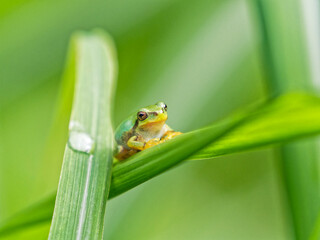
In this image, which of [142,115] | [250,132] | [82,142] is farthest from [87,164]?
[142,115]

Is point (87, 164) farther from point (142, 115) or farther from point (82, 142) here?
point (142, 115)

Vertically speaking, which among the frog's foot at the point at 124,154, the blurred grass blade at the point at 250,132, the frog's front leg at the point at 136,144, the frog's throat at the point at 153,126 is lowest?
the blurred grass blade at the point at 250,132

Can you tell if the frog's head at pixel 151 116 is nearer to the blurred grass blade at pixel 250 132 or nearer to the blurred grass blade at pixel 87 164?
the blurred grass blade at pixel 87 164

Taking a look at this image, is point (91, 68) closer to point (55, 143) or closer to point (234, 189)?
point (55, 143)

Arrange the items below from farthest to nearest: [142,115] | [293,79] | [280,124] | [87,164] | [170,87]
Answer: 1. [170,87]
2. [142,115]
3. [293,79]
4. [87,164]
5. [280,124]

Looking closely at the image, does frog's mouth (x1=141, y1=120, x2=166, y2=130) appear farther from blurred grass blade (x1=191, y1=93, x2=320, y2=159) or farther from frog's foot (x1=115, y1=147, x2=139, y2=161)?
blurred grass blade (x1=191, y1=93, x2=320, y2=159)

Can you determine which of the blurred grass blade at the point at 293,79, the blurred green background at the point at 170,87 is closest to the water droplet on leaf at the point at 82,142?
the blurred grass blade at the point at 293,79
